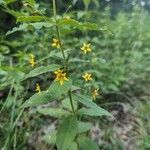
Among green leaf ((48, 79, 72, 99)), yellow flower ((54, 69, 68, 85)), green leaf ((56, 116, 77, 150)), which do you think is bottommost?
green leaf ((56, 116, 77, 150))

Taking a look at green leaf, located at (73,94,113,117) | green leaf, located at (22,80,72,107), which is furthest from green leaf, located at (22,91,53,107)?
green leaf, located at (73,94,113,117)

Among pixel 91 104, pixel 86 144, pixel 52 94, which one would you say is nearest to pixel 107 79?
pixel 86 144

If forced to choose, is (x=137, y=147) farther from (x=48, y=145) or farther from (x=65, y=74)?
(x=65, y=74)

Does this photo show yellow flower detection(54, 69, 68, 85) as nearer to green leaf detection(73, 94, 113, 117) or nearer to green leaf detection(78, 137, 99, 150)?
green leaf detection(73, 94, 113, 117)

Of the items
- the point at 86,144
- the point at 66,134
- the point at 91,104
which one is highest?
the point at 91,104

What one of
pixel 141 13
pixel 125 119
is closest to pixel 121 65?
pixel 125 119

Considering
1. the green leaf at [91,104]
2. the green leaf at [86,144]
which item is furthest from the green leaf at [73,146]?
the green leaf at [91,104]

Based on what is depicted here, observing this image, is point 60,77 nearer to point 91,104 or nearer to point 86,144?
point 91,104

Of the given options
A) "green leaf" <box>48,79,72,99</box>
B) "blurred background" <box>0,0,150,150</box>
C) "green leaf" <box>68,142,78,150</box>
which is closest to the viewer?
"green leaf" <box>48,79,72,99</box>

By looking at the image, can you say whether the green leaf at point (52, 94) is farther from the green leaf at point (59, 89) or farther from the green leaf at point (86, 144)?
the green leaf at point (86, 144)
